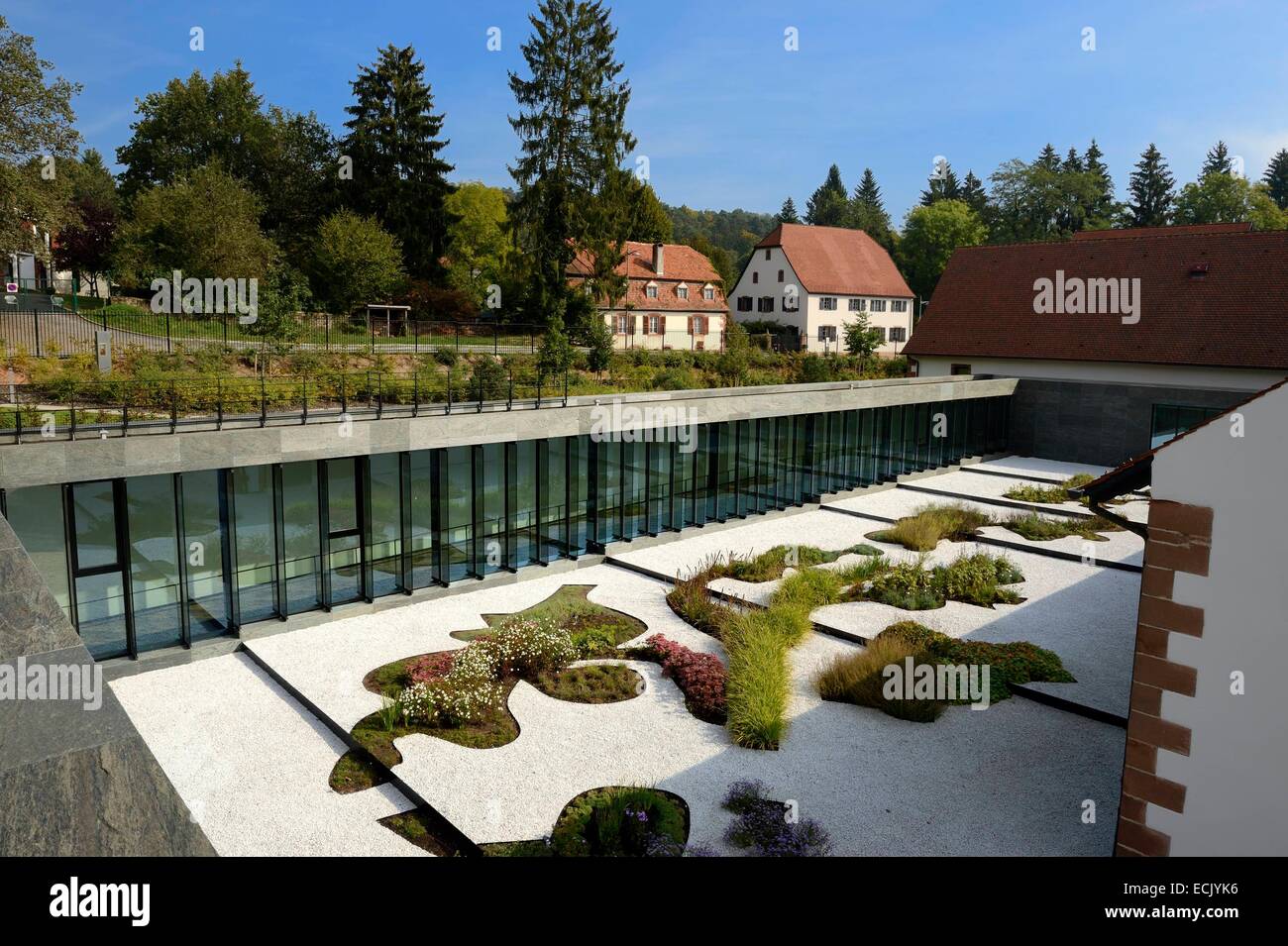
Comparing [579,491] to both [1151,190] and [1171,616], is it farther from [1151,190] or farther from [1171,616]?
[1151,190]

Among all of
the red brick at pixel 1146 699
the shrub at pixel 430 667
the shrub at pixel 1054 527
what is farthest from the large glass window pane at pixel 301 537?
the shrub at pixel 1054 527

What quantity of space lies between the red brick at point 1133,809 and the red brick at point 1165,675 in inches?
39.7

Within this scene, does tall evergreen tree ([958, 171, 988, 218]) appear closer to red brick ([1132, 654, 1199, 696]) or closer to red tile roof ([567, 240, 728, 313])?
red tile roof ([567, 240, 728, 313])

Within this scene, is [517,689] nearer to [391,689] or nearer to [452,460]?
[391,689]

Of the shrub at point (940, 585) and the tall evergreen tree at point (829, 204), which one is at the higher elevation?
the tall evergreen tree at point (829, 204)

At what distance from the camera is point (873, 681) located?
12.6 metres

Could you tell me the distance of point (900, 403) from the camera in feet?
92.7

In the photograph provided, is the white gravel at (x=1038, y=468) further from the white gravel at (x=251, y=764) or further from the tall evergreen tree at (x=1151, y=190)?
the tall evergreen tree at (x=1151, y=190)

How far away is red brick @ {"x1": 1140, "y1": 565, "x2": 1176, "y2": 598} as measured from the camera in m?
6.87

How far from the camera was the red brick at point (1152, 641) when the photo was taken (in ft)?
22.8

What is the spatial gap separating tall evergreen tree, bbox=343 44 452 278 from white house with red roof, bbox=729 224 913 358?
71.9 ft

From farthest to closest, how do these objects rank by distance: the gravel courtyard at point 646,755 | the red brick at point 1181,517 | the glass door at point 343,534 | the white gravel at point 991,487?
the white gravel at point 991,487, the glass door at point 343,534, the gravel courtyard at point 646,755, the red brick at point 1181,517

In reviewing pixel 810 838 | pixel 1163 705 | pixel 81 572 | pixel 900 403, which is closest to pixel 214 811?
pixel 81 572

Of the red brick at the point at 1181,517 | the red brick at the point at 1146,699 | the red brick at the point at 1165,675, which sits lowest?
the red brick at the point at 1146,699
